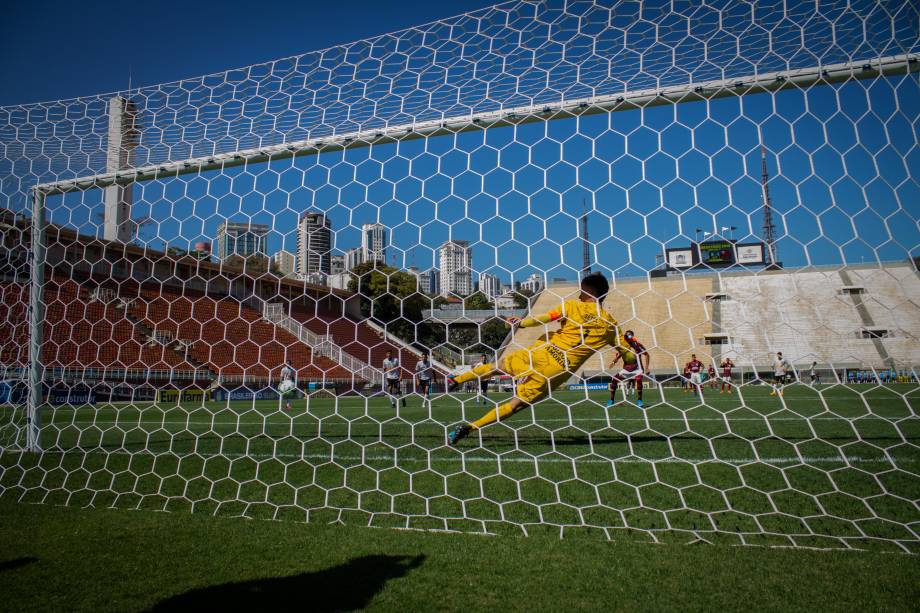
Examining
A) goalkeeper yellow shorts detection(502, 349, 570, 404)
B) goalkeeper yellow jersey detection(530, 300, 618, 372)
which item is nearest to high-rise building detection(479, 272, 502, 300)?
goalkeeper yellow jersey detection(530, 300, 618, 372)

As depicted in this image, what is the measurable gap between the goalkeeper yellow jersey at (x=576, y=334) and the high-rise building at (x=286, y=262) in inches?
81.6

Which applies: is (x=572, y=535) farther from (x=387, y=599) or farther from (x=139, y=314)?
(x=139, y=314)

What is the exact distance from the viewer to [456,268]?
3.85 meters

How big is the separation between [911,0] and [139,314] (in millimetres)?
8951

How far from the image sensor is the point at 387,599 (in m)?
1.96

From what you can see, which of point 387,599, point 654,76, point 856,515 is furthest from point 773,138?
point 387,599

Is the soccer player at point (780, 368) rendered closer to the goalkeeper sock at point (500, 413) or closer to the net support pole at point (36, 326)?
the goalkeeper sock at point (500, 413)

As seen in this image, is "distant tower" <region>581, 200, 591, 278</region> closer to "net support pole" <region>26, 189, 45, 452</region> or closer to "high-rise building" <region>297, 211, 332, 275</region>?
"high-rise building" <region>297, 211, 332, 275</region>

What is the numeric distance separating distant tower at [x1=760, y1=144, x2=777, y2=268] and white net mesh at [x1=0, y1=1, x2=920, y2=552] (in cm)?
2

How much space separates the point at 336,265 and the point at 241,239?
0.92 meters

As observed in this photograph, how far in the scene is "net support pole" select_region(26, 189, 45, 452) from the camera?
499 centimetres

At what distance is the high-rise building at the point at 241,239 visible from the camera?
4.52m

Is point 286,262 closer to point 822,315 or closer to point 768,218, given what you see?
point 768,218

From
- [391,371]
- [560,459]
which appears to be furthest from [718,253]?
[391,371]
